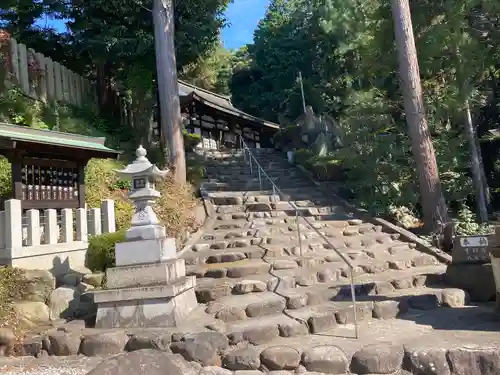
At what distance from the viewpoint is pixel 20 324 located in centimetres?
541

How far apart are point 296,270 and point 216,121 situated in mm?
17293

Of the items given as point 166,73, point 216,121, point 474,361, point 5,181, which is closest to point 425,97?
point 166,73

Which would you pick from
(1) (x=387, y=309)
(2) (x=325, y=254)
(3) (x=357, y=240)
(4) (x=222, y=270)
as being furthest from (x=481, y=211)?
(4) (x=222, y=270)

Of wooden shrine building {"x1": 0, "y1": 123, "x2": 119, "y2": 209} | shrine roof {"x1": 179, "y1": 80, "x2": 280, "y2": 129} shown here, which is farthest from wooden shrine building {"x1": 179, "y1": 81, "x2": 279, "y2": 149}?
wooden shrine building {"x1": 0, "y1": 123, "x2": 119, "y2": 209}

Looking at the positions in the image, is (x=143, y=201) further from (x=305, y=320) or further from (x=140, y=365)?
(x=305, y=320)

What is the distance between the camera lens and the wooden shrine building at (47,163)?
23.6ft

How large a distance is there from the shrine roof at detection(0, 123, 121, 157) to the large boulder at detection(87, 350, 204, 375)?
15.4ft

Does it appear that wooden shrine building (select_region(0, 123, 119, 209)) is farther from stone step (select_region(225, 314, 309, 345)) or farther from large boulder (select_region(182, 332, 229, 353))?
stone step (select_region(225, 314, 309, 345))

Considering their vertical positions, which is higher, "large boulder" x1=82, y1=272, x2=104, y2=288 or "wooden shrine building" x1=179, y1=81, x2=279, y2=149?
"wooden shrine building" x1=179, y1=81, x2=279, y2=149

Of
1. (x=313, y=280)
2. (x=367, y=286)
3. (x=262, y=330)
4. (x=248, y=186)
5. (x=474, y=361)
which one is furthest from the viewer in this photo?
(x=248, y=186)

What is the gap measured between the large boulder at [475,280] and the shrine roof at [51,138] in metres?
6.98

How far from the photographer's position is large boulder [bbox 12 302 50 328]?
5551 millimetres

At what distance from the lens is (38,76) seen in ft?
44.7

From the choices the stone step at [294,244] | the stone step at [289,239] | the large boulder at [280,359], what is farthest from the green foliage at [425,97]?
the large boulder at [280,359]
